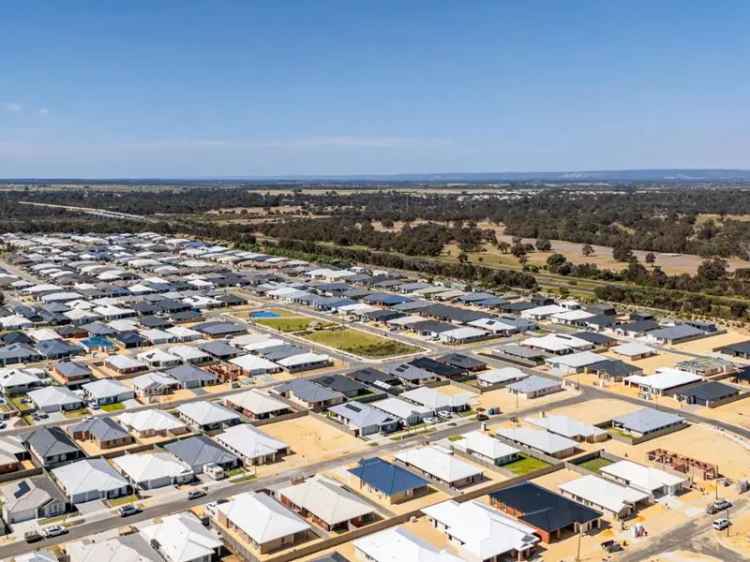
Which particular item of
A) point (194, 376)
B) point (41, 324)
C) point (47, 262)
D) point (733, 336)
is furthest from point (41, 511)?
point (47, 262)

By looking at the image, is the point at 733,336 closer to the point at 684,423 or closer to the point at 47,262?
the point at 684,423

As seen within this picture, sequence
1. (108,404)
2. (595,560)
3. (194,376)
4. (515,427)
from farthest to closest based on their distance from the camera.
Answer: (194,376) < (108,404) < (515,427) < (595,560)

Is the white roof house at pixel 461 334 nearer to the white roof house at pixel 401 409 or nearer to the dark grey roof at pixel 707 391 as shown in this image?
the white roof house at pixel 401 409

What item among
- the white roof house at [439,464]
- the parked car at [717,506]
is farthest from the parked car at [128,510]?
the parked car at [717,506]

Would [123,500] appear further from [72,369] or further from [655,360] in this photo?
[655,360]

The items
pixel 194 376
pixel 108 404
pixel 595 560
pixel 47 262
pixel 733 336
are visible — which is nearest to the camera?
pixel 595 560

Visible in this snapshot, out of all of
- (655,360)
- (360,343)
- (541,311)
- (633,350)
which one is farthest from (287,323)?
(655,360)

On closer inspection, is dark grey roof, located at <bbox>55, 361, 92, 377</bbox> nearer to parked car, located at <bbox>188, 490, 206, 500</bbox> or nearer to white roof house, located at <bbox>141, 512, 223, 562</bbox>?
parked car, located at <bbox>188, 490, 206, 500</bbox>
